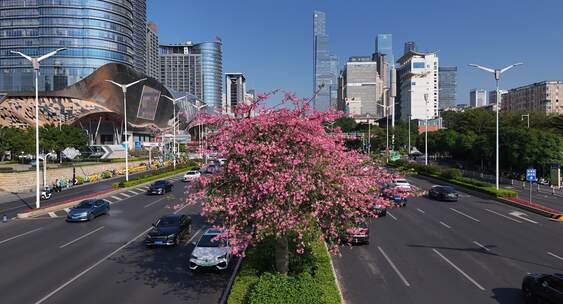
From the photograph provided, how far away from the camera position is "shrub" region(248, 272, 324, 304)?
1066 centimetres

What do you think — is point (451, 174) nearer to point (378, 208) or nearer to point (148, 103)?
point (378, 208)

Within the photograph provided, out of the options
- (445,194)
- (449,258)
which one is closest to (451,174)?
(445,194)

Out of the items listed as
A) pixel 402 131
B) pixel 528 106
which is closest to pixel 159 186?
pixel 402 131

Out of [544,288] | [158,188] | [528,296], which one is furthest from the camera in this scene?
[158,188]

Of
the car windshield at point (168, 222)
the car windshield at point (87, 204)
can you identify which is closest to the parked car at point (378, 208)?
the car windshield at point (168, 222)

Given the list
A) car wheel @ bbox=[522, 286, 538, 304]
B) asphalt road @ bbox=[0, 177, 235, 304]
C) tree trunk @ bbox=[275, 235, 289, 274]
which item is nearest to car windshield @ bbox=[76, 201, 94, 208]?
asphalt road @ bbox=[0, 177, 235, 304]

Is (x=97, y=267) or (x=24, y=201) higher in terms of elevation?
(x=97, y=267)

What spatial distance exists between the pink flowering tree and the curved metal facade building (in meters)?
132

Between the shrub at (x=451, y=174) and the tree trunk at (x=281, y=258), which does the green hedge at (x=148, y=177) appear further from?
the tree trunk at (x=281, y=258)

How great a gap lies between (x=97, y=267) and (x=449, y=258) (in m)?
14.7

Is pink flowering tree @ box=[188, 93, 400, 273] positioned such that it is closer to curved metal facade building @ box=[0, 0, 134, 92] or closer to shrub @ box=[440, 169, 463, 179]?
A: shrub @ box=[440, 169, 463, 179]

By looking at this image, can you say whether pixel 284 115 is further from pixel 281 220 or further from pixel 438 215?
pixel 438 215

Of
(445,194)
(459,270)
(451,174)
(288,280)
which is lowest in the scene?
(459,270)

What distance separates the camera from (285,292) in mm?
10836
